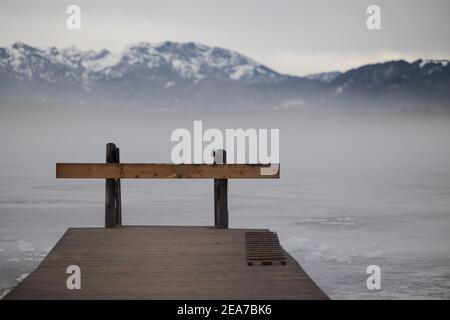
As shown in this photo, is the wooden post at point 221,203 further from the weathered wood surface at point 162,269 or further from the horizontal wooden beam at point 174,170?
the weathered wood surface at point 162,269

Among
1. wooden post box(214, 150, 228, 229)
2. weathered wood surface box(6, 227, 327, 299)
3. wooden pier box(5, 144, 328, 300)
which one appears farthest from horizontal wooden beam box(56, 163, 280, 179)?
weathered wood surface box(6, 227, 327, 299)

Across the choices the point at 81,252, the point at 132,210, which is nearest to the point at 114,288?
the point at 81,252

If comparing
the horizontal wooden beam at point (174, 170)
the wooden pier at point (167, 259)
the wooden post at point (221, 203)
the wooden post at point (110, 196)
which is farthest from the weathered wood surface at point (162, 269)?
the horizontal wooden beam at point (174, 170)

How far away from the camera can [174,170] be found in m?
15.0

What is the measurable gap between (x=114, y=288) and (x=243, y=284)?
1.68 metres

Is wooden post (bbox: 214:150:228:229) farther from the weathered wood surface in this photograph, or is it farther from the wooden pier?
the weathered wood surface

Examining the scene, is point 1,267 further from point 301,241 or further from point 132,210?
point 132,210

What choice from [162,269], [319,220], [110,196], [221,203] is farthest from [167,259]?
[319,220]

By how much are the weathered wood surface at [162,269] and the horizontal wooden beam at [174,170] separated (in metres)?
0.94

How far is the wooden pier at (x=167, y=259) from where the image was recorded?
11.1m

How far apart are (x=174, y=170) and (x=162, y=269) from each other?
2.92m

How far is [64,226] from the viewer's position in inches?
1859

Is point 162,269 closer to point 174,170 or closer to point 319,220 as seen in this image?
point 174,170

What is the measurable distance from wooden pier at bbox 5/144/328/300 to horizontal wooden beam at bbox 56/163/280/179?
2cm
